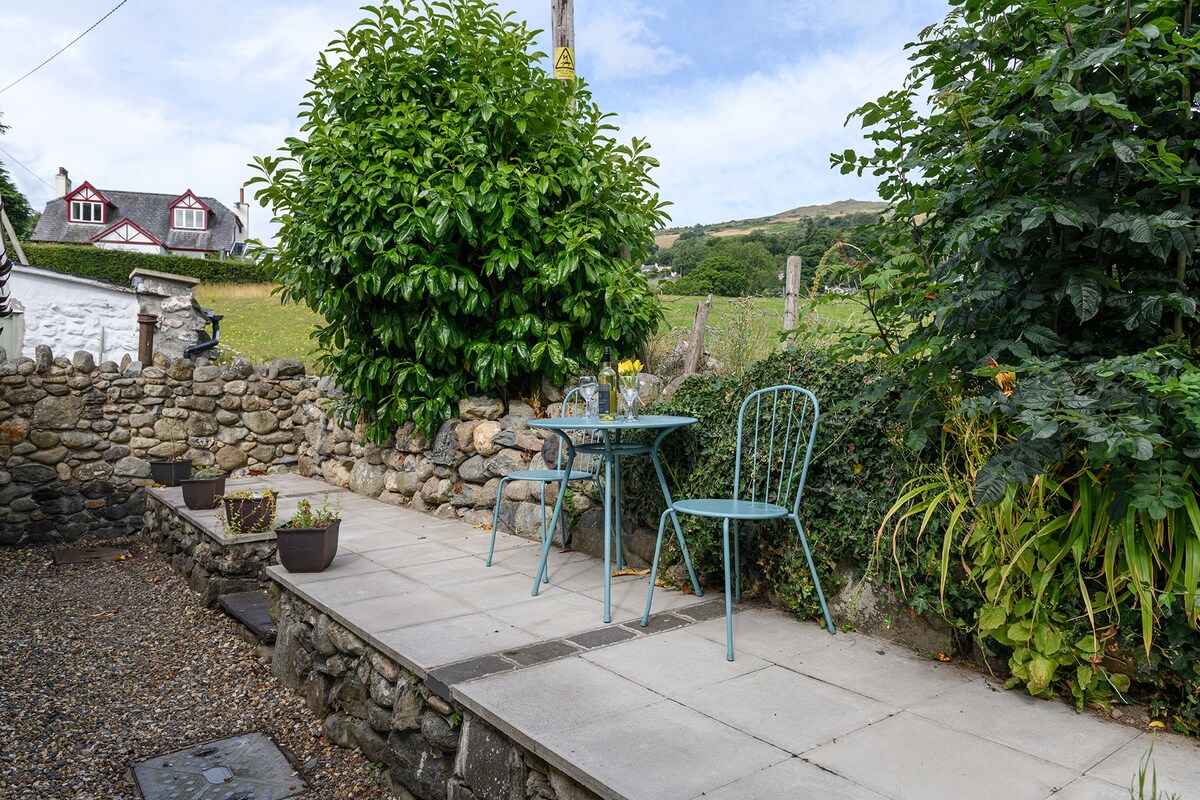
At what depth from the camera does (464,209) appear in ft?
15.0

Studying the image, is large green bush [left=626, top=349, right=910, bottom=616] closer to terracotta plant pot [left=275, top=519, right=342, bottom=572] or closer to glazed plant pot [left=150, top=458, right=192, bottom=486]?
terracotta plant pot [left=275, top=519, right=342, bottom=572]

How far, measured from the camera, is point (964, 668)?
8.09 feet

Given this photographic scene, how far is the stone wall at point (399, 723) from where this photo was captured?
2.06m

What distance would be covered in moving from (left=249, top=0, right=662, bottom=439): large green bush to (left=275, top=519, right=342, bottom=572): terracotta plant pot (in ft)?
4.94

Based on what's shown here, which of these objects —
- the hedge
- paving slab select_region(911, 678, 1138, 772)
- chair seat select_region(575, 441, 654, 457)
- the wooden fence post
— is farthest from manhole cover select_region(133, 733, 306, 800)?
the hedge

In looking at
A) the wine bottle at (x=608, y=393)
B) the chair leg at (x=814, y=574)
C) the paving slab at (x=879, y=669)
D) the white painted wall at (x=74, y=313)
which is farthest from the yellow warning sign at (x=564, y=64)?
the white painted wall at (x=74, y=313)

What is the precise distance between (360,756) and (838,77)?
3989 mm

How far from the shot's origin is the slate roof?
98.6ft

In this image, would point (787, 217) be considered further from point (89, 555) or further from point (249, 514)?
point (249, 514)

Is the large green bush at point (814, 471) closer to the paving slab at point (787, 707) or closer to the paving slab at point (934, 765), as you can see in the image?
the paving slab at point (787, 707)

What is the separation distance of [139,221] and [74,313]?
26.0m

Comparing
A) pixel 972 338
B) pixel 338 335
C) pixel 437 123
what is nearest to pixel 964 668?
pixel 972 338

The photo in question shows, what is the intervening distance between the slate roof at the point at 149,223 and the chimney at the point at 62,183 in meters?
0.36

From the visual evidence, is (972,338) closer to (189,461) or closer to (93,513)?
(189,461)
